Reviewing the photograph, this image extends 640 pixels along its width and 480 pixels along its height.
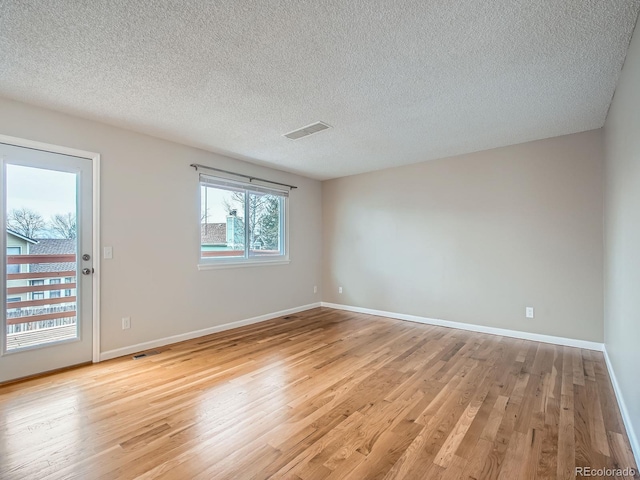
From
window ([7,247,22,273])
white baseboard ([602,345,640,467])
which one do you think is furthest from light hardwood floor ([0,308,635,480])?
window ([7,247,22,273])

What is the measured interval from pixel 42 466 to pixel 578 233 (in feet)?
16.2

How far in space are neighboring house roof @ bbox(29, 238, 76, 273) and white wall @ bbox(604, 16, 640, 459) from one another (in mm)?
4385

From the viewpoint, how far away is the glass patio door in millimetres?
2654

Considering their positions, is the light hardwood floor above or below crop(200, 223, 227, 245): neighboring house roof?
below

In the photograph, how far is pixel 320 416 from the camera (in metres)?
2.12

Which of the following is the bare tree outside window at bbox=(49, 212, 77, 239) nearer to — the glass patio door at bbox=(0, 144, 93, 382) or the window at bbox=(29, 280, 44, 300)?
the glass patio door at bbox=(0, 144, 93, 382)

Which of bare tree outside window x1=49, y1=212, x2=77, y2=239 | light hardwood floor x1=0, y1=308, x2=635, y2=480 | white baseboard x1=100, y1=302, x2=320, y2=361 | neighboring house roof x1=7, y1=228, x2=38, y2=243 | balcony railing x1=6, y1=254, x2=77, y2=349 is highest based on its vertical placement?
bare tree outside window x1=49, y1=212, x2=77, y2=239

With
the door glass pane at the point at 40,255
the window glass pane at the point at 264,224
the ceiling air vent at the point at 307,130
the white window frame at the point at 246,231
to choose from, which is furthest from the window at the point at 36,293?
the ceiling air vent at the point at 307,130

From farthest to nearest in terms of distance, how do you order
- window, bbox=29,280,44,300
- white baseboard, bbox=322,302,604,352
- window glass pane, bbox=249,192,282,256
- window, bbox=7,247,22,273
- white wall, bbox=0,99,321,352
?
window glass pane, bbox=249,192,282,256, white baseboard, bbox=322,302,604,352, white wall, bbox=0,99,321,352, window, bbox=29,280,44,300, window, bbox=7,247,22,273

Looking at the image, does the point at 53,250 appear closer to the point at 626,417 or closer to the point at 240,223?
the point at 240,223

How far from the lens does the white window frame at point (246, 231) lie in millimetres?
4113

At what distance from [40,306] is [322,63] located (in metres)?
3.20

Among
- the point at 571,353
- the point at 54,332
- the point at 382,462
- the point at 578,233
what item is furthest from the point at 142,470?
the point at 578,233

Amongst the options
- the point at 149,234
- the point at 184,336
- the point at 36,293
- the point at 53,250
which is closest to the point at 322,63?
the point at 149,234
